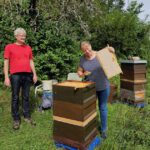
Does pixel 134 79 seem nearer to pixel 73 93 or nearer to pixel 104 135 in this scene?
pixel 104 135

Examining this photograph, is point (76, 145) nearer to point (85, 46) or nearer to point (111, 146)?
point (111, 146)

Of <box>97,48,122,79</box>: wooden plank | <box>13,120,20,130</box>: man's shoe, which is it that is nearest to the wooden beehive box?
<box>97,48,122,79</box>: wooden plank

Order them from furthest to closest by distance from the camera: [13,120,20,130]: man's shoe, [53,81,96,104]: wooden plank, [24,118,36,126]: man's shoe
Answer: [24,118,36,126]: man's shoe, [13,120,20,130]: man's shoe, [53,81,96,104]: wooden plank

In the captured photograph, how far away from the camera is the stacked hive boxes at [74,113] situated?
171 inches

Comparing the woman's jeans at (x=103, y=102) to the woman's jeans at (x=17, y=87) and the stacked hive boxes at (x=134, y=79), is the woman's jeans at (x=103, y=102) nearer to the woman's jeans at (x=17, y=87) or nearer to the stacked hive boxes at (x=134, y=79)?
the woman's jeans at (x=17, y=87)

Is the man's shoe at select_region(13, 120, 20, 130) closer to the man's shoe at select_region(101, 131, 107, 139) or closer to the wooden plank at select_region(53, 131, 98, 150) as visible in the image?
the wooden plank at select_region(53, 131, 98, 150)

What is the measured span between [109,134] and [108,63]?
1.25 metres

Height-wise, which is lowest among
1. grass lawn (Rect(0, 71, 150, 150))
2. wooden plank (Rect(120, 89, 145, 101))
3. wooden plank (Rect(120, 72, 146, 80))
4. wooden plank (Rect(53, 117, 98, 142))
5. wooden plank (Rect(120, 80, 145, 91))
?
grass lawn (Rect(0, 71, 150, 150))

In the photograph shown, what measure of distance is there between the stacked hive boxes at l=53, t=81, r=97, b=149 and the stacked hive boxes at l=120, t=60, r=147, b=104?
2.63m

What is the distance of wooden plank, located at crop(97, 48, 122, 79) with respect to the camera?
4.89 m

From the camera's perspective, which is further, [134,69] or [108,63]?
[134,69]

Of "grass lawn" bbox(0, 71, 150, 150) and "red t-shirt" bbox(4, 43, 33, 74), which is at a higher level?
"red t-shirt" bbox(4, 43, 33, 74)

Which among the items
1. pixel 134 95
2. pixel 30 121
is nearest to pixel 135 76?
pixel 134 95

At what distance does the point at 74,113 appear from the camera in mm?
4438
